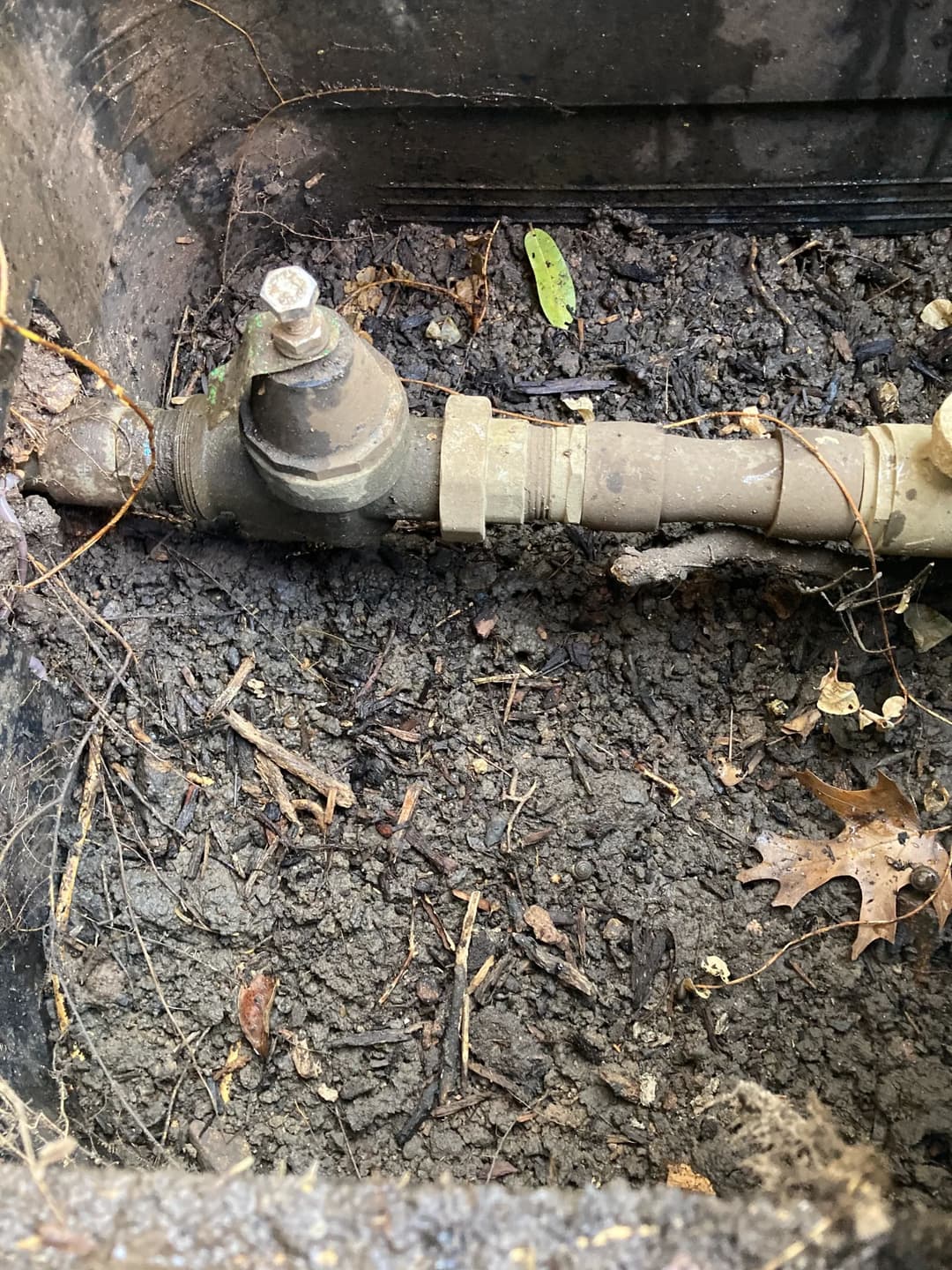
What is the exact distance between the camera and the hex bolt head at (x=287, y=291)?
4.51ft

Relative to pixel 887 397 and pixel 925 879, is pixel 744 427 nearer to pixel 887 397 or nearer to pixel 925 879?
pixel 887 397

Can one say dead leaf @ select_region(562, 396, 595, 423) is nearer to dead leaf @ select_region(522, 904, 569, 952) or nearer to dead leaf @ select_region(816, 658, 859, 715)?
dead leaf @ select_region(816, 658, 859, 715)

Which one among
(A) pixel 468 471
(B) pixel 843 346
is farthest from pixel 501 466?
(B) pixel 843 346

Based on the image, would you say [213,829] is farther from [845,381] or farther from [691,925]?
[845,381]

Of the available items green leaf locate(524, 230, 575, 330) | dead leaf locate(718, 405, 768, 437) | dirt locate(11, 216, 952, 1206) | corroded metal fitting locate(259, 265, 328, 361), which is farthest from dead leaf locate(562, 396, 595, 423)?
corroded metal fitting locate(259, 265, 328, 361)

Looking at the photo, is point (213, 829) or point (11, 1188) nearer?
point (11, 1188)

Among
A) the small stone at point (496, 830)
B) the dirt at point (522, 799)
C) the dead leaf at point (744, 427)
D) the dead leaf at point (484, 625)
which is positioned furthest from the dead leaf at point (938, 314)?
the small stone at point (496, 830)

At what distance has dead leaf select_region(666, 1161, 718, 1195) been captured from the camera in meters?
1.64

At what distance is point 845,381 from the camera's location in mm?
2303

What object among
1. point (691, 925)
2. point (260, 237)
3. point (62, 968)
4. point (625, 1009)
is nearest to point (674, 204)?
point (260, 237)

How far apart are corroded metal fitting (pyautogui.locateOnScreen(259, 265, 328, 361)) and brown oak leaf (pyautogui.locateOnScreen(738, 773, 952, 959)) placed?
1.29 meters

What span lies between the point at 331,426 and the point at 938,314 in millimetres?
1599

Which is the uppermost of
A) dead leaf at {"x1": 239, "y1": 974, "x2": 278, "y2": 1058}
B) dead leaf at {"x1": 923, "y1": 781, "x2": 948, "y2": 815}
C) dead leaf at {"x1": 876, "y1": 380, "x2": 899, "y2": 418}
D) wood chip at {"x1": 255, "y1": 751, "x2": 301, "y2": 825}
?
dead leaf at {"x1": 876, "y1": 380, "x2": 899, "y2": 418}

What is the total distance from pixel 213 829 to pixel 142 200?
136cm
